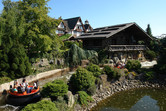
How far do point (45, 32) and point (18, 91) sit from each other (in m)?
9.85

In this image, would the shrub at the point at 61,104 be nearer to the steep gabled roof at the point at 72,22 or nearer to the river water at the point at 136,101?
the river water at the point at 136,101

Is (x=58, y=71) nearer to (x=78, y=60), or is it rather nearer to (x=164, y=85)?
(x=78, y=60)

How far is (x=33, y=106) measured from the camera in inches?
254

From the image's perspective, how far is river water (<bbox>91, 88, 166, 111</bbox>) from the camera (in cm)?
1133

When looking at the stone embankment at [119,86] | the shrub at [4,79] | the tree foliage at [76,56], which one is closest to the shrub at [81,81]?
the stone embankment at [119,86]

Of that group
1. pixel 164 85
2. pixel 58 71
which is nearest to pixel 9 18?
pixel 58 71

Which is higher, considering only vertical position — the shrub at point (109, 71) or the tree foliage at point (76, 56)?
the tree foliage at point (76, 56)

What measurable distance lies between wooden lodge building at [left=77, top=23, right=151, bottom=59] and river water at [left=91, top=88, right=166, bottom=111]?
8363 mm

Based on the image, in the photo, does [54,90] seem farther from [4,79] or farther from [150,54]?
[150,54]

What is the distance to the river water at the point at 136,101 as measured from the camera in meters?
11.3

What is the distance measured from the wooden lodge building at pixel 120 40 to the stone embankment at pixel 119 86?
6.08 metres

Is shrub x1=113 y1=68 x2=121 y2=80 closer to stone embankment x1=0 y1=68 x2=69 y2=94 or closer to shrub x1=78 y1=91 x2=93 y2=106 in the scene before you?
shrub x1=78 y1=91 x2=93 y2=106

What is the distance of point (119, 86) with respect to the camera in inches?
632

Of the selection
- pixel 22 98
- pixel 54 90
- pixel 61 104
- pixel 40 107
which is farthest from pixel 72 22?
pixel 40 107
